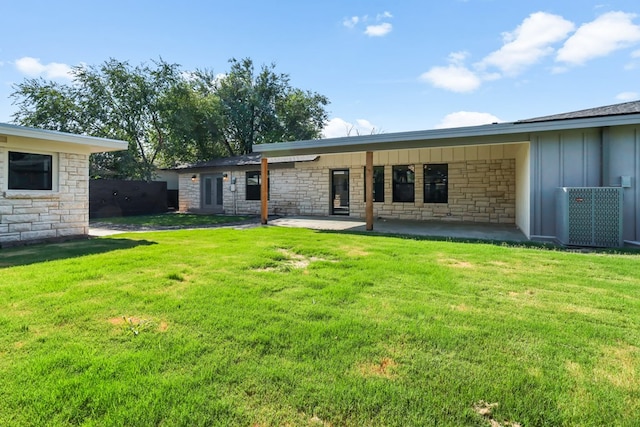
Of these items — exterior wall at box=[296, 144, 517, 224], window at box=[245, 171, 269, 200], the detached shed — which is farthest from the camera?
window at box=[245, 171, 269, 200]

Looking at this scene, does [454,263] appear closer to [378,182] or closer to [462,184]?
[462,184]

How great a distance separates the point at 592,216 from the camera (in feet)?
22.2

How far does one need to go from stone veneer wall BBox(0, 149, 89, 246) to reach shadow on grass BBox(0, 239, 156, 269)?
491 millimetres

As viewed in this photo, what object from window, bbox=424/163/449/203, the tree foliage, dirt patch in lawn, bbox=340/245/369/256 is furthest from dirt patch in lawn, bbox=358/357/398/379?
the tree foliage

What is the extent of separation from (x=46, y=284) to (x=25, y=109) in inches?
803

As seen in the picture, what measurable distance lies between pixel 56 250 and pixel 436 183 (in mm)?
11282

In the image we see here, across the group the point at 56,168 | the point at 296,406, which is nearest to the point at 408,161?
the point at 56,168

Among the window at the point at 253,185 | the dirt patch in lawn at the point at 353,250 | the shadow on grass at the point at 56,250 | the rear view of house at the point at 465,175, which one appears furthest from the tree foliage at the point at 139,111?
the dirt patch in lawn at the point at 353,250

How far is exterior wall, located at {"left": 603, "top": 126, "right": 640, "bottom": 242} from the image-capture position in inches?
271

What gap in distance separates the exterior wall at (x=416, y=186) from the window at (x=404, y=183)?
6.7 inches

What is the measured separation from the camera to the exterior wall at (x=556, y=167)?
23.5 feet

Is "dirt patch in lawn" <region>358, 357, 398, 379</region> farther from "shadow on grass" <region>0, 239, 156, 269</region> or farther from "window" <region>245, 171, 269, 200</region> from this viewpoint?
"window" <region>245, 171, 269, 200</region>

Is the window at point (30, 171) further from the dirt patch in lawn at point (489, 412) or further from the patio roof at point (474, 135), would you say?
the dirt patch in lawn at point (489, 412)

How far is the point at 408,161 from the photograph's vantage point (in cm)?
1280
